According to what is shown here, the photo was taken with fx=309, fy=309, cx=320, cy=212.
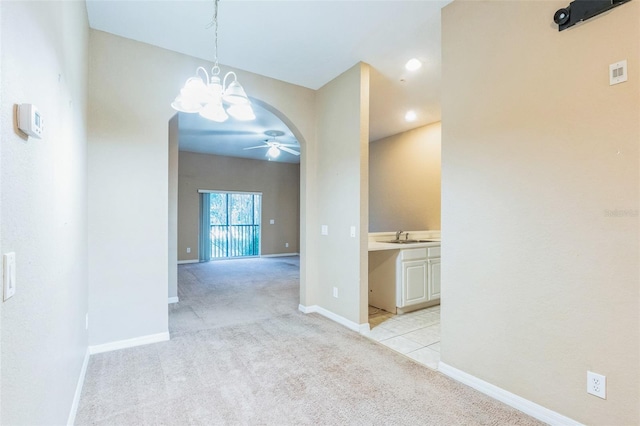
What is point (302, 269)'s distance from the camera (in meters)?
4.04

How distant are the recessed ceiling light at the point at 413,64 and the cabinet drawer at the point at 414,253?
213 centimetres

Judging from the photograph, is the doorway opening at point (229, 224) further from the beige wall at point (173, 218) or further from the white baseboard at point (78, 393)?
the white baseboard at point (78, 393)

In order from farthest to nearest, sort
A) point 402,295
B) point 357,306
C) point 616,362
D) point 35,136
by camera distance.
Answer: point 402,295
point 357,306
point 616,362
point 35,136

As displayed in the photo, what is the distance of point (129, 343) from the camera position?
9.36 feet

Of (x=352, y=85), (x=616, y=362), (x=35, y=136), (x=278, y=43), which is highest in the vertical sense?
(x=278, y=43)

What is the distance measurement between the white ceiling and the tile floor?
2.90 metres

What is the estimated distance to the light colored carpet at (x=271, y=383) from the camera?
1896 mm

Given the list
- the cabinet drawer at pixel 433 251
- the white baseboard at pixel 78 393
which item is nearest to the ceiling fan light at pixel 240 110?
the white baseboard at pixel 78 393

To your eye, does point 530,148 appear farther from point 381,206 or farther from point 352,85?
point 381,206

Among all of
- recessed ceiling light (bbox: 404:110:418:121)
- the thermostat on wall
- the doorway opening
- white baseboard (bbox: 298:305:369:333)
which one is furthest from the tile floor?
the doorway opening

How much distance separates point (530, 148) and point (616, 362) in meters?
1.25

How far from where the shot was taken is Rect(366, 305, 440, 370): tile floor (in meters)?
2.78

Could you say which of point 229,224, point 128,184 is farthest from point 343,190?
point 229,224

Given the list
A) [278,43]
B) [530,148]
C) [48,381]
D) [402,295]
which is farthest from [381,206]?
[48,381]
